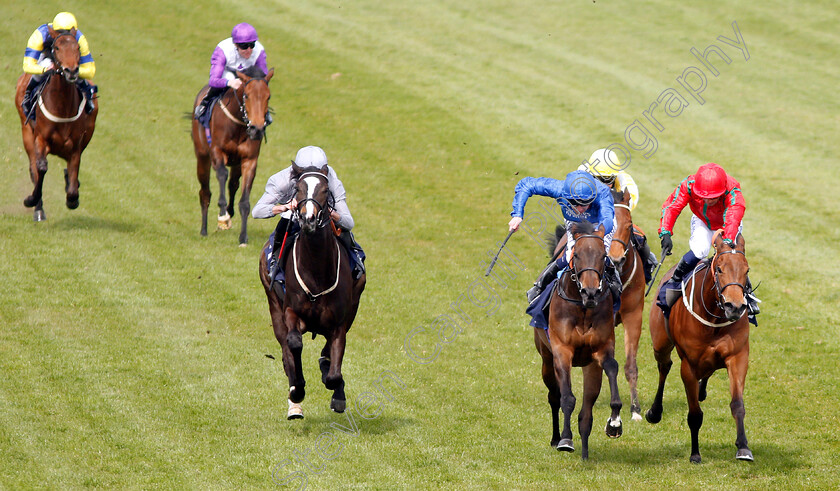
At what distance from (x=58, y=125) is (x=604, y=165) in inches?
379

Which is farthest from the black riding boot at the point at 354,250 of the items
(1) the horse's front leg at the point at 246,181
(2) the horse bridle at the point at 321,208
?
(1) the horse's front leg at the point at 246,181

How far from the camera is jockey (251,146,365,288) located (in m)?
9.42

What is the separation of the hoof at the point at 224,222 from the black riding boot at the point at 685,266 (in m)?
9.75

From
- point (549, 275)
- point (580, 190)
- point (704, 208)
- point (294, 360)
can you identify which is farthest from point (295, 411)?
point (704, 208)

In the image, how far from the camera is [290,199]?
32.1 ft

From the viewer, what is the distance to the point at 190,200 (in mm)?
19734

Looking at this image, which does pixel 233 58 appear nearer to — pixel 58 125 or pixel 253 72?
pixel 253 72

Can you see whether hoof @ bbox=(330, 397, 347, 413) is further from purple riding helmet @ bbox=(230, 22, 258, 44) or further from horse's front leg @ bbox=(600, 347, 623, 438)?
purple riding helmet @ bbox=(230, 22, 258, 44)

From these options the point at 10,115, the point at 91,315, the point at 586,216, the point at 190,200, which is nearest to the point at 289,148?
the point at 190,200

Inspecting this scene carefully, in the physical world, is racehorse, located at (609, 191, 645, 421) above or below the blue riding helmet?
below

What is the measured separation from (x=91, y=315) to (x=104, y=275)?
68.0 inches

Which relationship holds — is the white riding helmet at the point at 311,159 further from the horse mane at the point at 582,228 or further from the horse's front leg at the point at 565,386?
the horse's front leg at the point at 565,386

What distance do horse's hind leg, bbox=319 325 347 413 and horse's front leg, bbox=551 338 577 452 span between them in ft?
6.93

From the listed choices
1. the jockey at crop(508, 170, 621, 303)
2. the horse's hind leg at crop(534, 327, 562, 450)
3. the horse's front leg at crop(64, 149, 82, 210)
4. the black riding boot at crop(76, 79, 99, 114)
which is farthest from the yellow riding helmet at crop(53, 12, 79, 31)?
the horse's hind leg at crop(534, 327, 562, 450)
